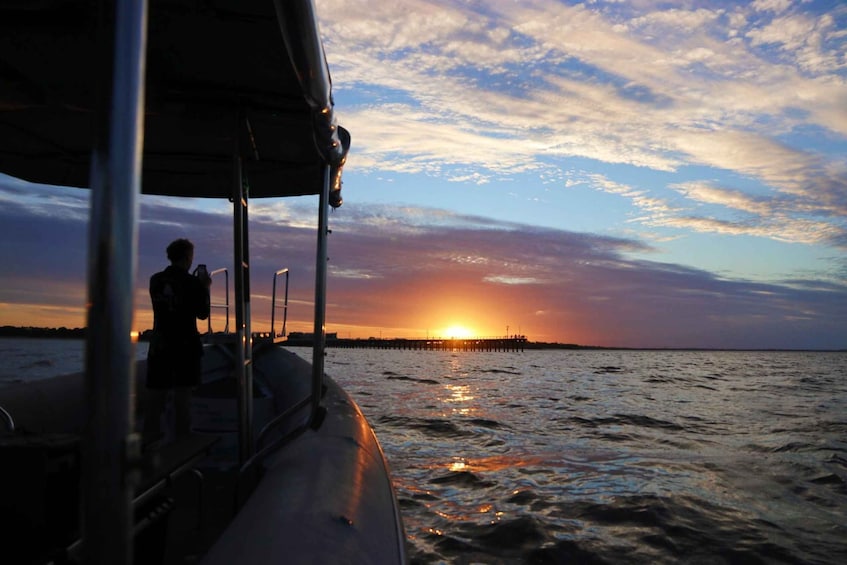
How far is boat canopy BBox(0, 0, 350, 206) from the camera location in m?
2.12

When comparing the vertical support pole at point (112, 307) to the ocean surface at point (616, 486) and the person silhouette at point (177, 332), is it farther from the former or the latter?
the person silhouette at point (177, 332)

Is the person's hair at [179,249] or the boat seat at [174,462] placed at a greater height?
the person's hair at [179,249]

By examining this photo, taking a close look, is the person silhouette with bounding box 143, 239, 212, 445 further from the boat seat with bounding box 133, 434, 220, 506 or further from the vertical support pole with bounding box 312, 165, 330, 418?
the vertical support pole with bounding box 312, 165, 330, 418

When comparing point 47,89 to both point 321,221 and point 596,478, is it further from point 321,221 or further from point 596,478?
point 596,478

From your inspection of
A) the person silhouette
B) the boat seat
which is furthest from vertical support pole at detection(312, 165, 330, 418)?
the person silhouette

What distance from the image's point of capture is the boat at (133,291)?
839 millimetres

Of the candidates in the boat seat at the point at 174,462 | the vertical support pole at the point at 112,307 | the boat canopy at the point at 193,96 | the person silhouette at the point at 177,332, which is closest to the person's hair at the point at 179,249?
the person silhouette at the point at 177,332

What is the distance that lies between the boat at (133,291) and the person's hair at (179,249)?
37 centimetres

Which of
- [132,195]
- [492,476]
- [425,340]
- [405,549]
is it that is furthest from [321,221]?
[425,340]

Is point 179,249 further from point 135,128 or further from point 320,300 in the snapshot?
point 135,128

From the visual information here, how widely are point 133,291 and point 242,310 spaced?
10.2ft

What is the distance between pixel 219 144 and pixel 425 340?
392ft

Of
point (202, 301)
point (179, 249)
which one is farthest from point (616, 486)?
point (179, 249)

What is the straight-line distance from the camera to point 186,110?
131 inches
